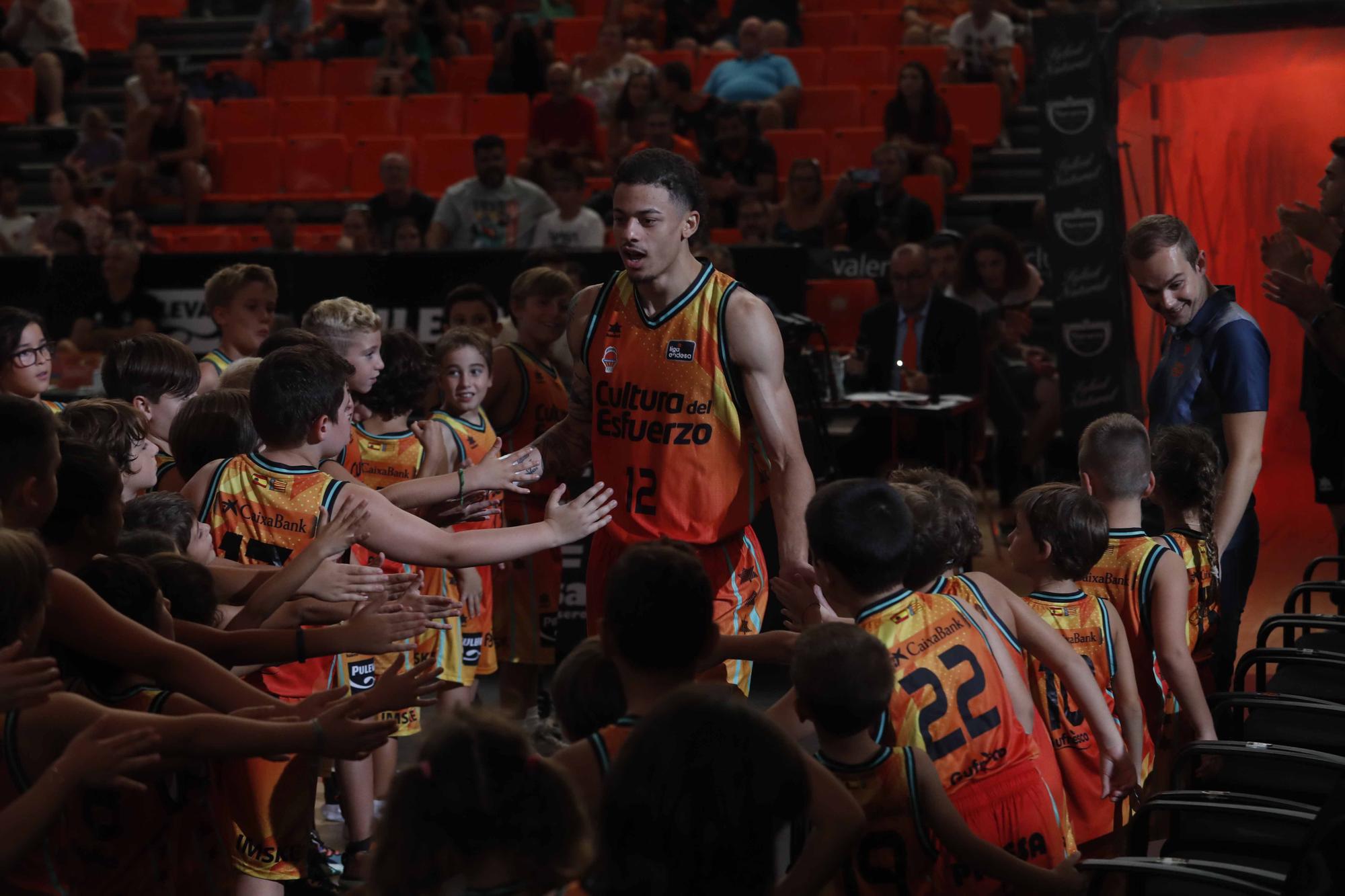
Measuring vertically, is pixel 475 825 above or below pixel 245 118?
below

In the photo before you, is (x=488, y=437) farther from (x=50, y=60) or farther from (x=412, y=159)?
(x=50, y=60)

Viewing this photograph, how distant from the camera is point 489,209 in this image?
11.3m

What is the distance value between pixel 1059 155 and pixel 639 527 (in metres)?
5.19

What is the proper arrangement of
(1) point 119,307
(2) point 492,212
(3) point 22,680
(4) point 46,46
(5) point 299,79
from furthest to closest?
(4) point 46,46 < (5) point 299,79 < (2) point 492,212 < (1) point 119,307 < (3) point 22,680

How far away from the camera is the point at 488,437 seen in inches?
237

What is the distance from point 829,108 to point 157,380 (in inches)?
369

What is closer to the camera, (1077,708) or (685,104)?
(1077,708)

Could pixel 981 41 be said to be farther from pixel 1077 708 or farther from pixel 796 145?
pixel 1077 708

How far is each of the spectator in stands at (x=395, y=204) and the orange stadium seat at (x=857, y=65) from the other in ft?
13.8

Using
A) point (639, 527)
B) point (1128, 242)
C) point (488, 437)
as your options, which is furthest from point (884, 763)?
point (488, 437)

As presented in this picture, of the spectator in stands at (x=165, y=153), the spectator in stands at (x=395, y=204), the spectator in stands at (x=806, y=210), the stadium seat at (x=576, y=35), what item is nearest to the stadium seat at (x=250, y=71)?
the spectator in stands at (x=165, y=153)

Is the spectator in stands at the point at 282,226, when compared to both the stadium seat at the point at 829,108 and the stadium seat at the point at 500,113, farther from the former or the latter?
the stadium seat at the point at 829,108

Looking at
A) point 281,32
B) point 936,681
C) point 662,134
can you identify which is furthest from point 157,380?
point 281,32

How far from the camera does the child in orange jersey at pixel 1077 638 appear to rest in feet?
12.3
